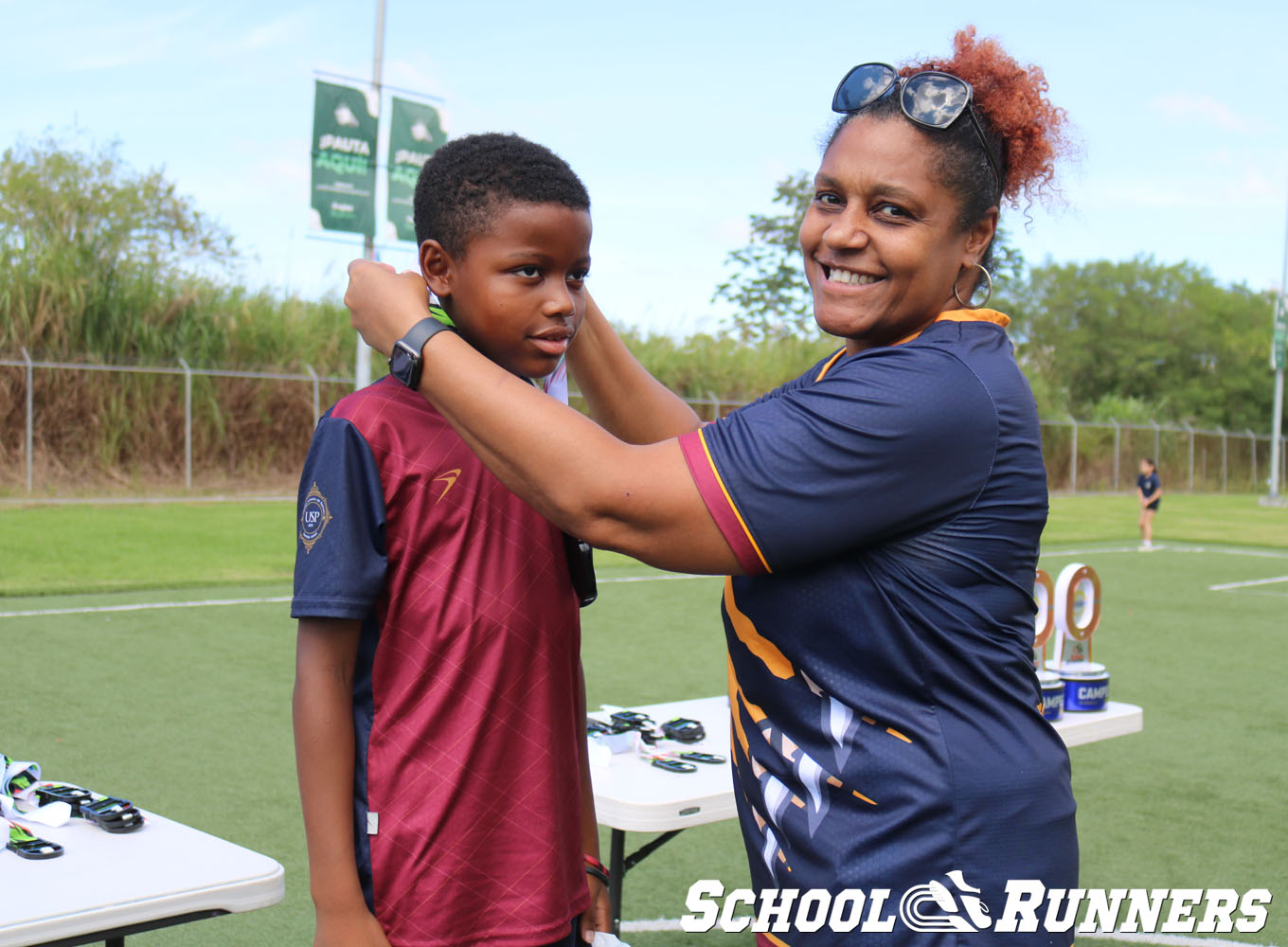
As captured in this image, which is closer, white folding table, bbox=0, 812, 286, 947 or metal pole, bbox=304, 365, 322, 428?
white folding table, bbox=0, 812, 286, 947

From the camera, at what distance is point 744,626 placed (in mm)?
1811

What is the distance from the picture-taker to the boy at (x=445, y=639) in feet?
6.06

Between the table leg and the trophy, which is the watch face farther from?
the trophy

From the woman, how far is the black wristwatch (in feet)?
0.06

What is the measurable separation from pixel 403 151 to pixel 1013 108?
16.6m

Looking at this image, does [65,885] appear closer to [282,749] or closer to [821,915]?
[821,915]

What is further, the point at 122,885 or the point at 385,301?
the point at 122,885

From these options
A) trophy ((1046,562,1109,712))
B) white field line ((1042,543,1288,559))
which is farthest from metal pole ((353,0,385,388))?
trophy ((1046,562,1109,712))

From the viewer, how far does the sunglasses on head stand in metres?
1.78

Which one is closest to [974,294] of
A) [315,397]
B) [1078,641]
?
[1078,641]

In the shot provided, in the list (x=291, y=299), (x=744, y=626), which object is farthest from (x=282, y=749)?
(x=291, y=299)

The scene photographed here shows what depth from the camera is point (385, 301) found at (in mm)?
1840

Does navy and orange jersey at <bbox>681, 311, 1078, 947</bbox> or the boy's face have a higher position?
the boy's face
